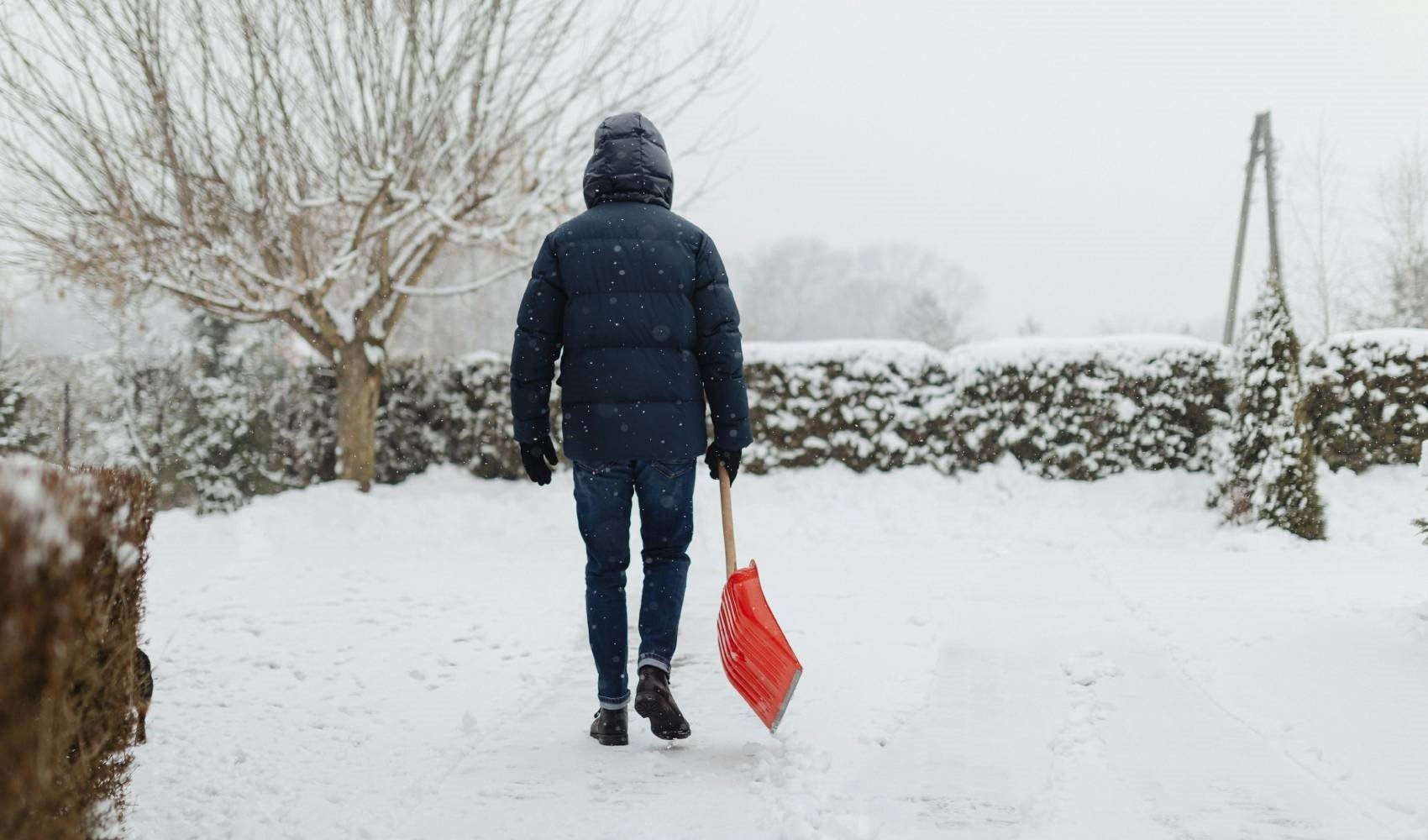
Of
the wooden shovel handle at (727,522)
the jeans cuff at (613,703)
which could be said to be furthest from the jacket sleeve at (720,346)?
the jeans cuff at (613,703)

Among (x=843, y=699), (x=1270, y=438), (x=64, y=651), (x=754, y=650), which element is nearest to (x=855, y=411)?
(x=1270, y=438)

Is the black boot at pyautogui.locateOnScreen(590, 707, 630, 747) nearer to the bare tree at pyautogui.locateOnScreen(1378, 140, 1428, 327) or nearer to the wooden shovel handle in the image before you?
the wooden shovel handle

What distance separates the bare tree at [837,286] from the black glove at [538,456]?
64.2 meters

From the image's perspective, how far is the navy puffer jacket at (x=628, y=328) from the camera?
10.5 feet

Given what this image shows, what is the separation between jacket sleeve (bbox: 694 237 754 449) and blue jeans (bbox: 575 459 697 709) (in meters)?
0.21

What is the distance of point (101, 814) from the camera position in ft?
6.69

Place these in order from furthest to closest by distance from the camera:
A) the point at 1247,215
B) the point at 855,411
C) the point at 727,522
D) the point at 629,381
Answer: the point at 1247,215, the point at 855,411, the point at 727,522, the point at 629,381

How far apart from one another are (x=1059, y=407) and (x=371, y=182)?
7413 millimetres

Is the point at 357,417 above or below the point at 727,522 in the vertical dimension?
below

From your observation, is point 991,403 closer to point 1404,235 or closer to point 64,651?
point 64,651

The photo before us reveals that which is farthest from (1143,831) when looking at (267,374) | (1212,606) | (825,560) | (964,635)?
(267,374)

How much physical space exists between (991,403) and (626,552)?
801 cm

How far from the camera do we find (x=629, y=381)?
10.5ft

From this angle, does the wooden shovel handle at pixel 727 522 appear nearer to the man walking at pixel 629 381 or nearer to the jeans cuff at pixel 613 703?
the man walking at pixel 629 381
